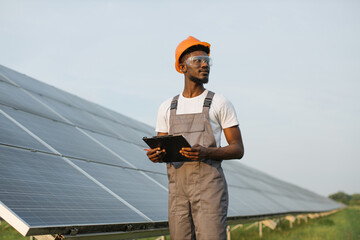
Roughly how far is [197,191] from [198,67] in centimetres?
97

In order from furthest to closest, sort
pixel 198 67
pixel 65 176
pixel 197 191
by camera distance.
→ pixel 65 176, pixel 198 67, pixel 197 191

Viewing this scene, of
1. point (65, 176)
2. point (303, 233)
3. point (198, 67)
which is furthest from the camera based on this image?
point (303, 233)

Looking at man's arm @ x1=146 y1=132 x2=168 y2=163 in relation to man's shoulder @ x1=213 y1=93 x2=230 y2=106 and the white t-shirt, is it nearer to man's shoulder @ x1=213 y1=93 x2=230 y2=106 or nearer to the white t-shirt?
the white t-shirt

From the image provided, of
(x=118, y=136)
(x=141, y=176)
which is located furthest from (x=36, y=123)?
(x=118, y=136)

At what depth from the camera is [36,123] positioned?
583 centimetres

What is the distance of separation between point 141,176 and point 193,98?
348 cm

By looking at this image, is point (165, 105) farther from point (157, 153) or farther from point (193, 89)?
point (157, 153)

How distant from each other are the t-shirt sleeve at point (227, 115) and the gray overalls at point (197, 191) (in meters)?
0.11

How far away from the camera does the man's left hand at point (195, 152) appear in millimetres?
2779

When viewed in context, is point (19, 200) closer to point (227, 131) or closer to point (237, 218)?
point (227, 131)

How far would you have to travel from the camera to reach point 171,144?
2.84 metres

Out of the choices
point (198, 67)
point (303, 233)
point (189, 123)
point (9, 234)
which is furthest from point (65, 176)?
point (303, 233)

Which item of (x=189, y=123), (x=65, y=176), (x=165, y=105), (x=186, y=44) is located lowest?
(x=65, y=176)

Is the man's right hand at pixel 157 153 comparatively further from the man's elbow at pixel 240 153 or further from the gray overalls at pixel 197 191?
the man's elbow at pixel 240 153
